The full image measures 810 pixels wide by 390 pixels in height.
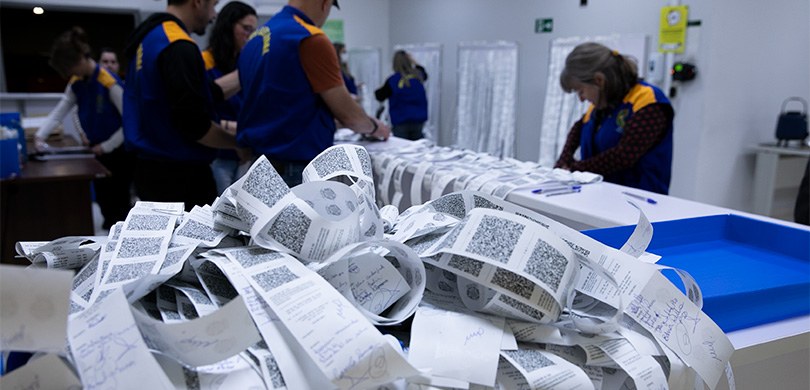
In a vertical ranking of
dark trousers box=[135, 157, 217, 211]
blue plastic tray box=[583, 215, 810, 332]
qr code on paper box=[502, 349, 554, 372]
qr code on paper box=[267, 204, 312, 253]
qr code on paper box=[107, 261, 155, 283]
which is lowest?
dark trousers box=[135, 157, 217, 211]

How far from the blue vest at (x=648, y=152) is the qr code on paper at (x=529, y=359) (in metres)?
1.86

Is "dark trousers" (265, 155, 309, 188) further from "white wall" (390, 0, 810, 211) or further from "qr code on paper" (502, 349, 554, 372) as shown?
"white wall" (390, 0, 810, 211)

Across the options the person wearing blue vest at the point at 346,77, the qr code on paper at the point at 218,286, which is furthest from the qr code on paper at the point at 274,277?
the person wearing blue vest at the point at 346,77

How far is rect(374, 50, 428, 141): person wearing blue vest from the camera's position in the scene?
6387 mm

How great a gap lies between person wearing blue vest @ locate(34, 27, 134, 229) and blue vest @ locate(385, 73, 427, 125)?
296cm

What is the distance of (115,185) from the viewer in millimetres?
4379

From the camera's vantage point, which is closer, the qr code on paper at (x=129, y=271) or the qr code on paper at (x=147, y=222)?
the qr code on paper at (x=129, y=271)

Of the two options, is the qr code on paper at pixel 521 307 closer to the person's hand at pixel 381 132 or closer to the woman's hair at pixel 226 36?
the person's hand at pixel 381 132

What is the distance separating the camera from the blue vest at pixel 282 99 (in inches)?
80.1

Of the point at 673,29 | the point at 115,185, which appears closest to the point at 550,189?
the point at 673,29

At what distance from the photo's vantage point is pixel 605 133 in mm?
2422

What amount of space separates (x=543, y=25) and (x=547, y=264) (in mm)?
5241

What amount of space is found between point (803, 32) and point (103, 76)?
5.05 metres
